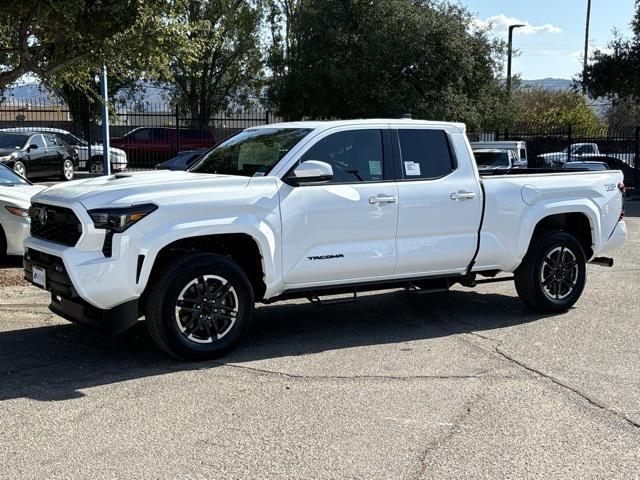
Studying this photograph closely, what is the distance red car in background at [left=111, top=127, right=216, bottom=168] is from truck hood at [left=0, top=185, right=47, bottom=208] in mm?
18350

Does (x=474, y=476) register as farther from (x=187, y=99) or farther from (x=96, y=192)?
(x=187, y=99)

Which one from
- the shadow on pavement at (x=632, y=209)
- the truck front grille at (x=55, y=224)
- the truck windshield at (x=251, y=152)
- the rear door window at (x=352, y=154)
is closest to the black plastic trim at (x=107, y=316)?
the truck front grille at (x=55, y=224)

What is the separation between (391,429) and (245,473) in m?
1.06

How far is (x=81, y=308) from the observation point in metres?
5.68

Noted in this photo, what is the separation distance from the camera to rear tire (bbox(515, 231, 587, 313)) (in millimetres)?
7586

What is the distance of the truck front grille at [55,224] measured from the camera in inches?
224

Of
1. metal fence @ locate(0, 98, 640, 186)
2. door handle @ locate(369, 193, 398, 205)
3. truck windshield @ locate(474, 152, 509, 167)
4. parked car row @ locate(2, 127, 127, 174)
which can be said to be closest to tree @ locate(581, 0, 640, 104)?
metal fence @ locate(0, 98, 640, 186)

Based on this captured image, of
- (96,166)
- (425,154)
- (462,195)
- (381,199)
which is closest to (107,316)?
(381,199)

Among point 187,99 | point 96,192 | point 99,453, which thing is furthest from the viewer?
point 187,99

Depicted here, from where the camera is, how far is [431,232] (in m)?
6.86

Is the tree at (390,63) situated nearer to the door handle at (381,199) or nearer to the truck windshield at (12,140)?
the truck windshield at (12,140)

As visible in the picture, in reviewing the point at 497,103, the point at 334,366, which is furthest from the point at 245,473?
the point at 497,103

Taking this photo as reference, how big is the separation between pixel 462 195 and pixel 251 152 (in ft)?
6.59

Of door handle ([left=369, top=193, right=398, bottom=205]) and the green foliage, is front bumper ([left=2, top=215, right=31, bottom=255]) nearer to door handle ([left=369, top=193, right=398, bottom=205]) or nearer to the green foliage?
door handle ([left=369, top=193, right=398, bottom=205])
